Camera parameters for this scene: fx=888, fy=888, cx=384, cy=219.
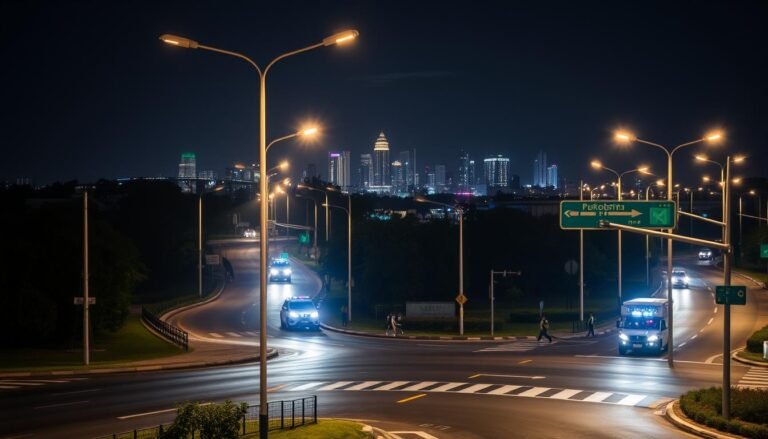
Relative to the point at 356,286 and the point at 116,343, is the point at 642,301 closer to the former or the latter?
the point at 116,343

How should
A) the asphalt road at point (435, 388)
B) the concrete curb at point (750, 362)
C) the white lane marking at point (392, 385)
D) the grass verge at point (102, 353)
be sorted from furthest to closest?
the grass verge at point (102, 353) → the concrete curb at point (750, 362) → the white lane marking at point (392, 385) → the asphalt road at point (435, 388)

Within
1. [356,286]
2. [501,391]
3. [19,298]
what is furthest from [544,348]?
[356,286]

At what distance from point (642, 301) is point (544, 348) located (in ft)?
20.1

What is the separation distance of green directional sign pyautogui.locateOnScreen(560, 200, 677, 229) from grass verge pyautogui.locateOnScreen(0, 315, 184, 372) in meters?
20.5

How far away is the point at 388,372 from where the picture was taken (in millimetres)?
35406

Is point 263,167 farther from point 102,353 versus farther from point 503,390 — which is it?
point 102,353

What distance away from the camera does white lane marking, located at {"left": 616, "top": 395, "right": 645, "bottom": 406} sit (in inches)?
1065

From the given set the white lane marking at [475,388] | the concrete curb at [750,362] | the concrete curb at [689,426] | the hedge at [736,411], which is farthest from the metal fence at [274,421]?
the concrete curb at [750,362]

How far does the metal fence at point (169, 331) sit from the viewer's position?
151ft

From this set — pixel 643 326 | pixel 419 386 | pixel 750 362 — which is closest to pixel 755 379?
pixel 750 362

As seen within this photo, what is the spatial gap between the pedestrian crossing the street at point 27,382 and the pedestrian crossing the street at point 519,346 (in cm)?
2053

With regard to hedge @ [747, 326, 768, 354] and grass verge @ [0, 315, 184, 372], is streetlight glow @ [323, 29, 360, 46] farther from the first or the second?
hedge @ [747, 326, 768, 354]

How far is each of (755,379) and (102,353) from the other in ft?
97.0

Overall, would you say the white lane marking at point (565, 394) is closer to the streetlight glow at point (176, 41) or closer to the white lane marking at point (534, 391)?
the white lane marking at point (534, 391)
